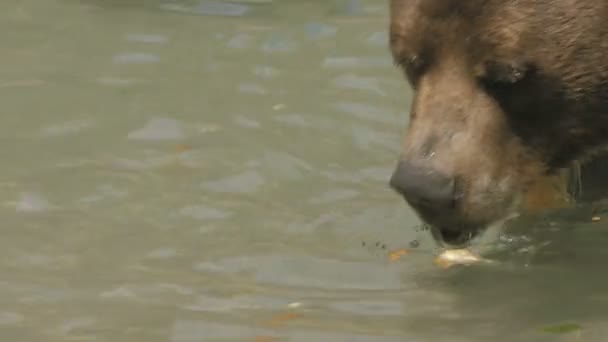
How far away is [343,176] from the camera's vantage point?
5590 millimetres

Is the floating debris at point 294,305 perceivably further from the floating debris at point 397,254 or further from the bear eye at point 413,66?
the bear eye at point 413,66

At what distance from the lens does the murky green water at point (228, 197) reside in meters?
4.29

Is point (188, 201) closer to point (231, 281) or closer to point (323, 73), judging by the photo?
point (231, 281)

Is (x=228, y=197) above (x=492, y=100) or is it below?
below

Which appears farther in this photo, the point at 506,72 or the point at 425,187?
the point at 506,72

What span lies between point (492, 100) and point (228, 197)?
1342mm

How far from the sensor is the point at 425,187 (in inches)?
167

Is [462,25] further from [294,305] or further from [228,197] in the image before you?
[228,197]

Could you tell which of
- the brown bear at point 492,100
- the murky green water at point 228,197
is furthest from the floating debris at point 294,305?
the brown bear at point 492,100

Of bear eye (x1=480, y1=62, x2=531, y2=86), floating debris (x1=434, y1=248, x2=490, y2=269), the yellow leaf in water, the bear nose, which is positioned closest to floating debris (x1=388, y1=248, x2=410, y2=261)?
floating debris (x1=434, y1=248, x2=490, y2=269)

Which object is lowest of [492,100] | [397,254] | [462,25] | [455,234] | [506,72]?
[397,254]

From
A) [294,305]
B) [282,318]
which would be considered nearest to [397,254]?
[294,305]

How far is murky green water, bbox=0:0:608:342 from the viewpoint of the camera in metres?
4.29

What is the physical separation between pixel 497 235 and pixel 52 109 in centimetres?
233
